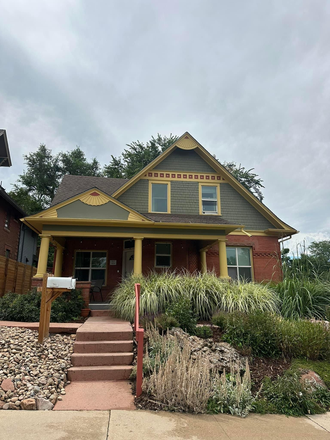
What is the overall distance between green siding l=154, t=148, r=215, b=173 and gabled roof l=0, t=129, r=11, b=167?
9.90m

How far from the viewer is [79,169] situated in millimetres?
37031

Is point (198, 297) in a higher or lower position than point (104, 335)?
higher

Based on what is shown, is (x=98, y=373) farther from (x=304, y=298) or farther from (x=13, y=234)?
(x=13, y=234)

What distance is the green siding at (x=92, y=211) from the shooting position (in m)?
10.6

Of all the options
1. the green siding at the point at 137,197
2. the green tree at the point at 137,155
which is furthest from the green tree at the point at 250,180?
the green siding at the point at 137,197

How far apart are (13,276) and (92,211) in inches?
230

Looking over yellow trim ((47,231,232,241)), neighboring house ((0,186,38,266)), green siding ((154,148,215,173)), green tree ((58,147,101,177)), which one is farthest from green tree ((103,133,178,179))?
yellow trim ((47,231,232,241))

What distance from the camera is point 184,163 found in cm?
1445

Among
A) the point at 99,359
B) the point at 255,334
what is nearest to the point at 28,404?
the point at 99,359

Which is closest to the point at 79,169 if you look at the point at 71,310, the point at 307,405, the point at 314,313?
the point at 71,310

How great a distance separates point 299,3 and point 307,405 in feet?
31.5

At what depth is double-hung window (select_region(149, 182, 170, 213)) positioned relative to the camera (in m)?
13.8

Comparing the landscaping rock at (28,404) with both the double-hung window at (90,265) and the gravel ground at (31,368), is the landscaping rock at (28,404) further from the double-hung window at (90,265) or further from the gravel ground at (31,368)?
the double-hung window at (90,265)

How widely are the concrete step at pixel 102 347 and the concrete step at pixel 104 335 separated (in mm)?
244
